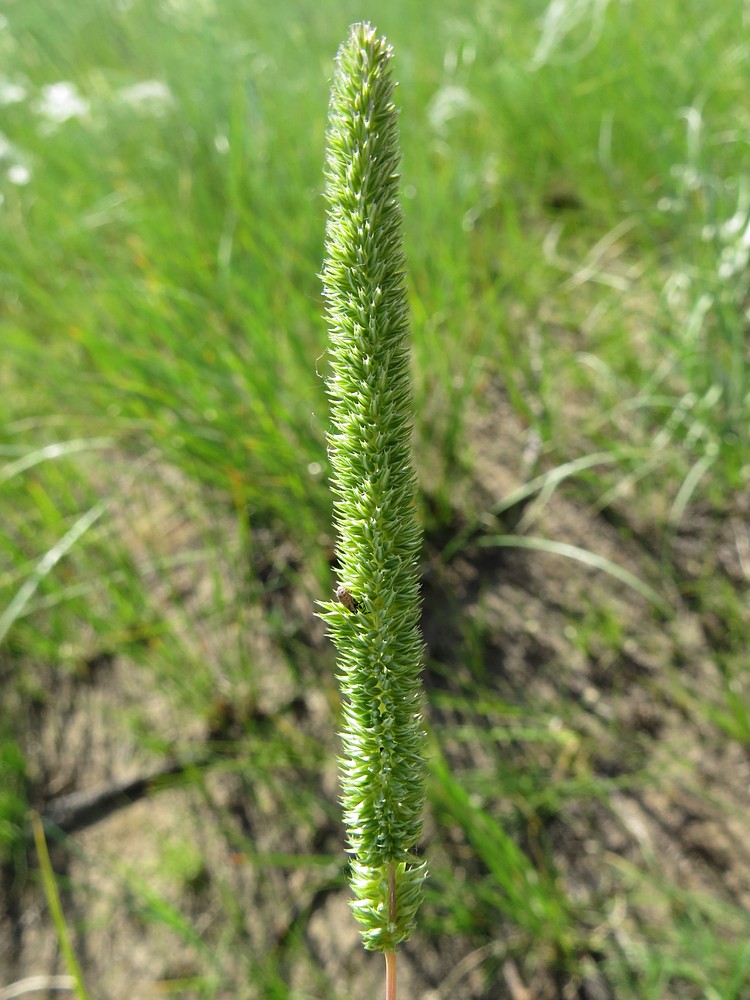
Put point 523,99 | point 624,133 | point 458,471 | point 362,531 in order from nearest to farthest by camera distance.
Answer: point 362,531 < point 458,471 < point 624,133 < point 523,99

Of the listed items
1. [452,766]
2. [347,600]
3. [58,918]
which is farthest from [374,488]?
[452,766]

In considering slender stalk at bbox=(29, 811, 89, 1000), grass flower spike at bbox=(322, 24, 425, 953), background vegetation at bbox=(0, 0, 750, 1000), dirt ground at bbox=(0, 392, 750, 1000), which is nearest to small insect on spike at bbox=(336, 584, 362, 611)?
grass flower spike at bbox=(322, 24, 425, 953)

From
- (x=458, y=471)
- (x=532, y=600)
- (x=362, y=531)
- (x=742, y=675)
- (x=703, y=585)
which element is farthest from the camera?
(x=458, y=471)

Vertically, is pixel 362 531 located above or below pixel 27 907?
above

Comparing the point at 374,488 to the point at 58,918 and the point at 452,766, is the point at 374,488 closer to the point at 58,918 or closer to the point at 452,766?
the point at 58,918

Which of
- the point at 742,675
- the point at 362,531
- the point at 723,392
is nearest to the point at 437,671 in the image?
the point at 742,675

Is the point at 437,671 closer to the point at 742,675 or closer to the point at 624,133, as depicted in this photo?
the point at 742,675

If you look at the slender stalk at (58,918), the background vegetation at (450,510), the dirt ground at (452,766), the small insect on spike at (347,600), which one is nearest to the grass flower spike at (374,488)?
the small insect on spike at (347,600)
